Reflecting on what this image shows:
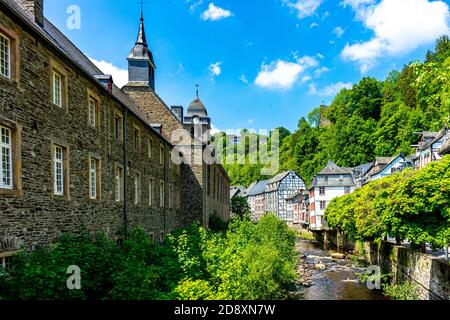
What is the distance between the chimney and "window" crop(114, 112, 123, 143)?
4684 mm

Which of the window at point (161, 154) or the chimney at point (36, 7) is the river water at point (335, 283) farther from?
the chimney at point (36, 7)

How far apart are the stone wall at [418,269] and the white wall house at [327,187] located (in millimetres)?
28380

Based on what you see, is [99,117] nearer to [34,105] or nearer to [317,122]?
[34,105]

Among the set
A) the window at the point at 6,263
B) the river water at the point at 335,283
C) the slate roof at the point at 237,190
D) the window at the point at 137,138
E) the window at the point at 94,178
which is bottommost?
the river water at the point at 335,283

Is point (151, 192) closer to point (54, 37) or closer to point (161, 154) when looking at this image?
point (161, 154)

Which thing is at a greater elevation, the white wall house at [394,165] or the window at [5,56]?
the window at [5,56]

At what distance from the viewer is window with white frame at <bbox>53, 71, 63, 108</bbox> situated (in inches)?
381

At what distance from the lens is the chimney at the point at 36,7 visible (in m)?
10.1

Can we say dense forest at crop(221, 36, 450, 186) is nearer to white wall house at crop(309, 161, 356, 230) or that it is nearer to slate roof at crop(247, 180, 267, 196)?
slate roof at crop(247, 180, 267, 196)

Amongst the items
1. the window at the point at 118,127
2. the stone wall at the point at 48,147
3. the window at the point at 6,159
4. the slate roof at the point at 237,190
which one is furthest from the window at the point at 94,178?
the slate roof at the point at 237,190

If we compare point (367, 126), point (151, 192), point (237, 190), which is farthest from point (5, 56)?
point (237, 190)

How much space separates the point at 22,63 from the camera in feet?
26.1

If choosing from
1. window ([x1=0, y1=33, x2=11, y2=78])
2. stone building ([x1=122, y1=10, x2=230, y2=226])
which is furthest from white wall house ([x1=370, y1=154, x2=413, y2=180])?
window ([x1=0, y1=33, x2=11, y2=78])
